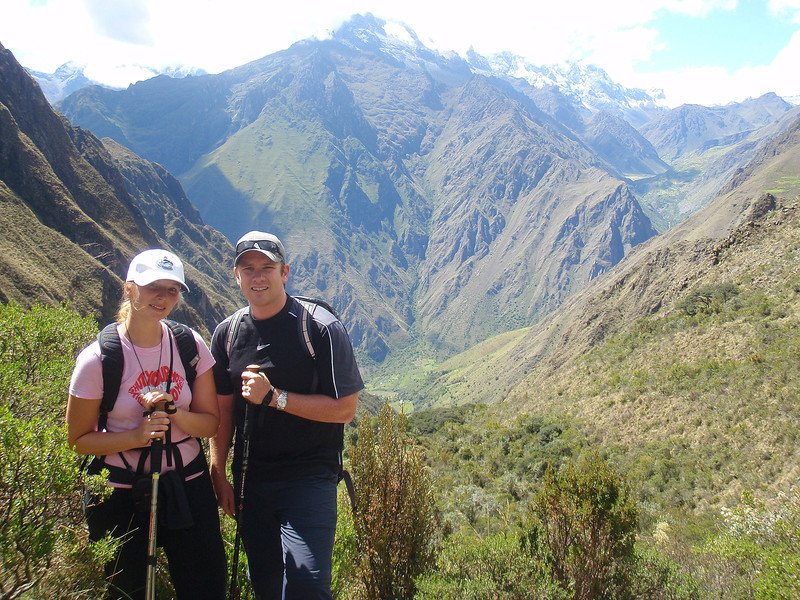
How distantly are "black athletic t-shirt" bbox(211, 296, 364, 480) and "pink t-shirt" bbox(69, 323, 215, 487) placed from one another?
1.49 ft

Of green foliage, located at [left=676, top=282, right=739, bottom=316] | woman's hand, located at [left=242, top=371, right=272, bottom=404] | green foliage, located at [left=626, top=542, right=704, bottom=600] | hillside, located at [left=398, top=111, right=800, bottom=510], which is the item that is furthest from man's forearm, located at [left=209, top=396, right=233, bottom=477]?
green foliage, located at [left=676, top=282, right=739, bottom=316]

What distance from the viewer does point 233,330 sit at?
4.38 meters

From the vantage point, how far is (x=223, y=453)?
174 inches

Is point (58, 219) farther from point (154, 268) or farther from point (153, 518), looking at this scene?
point (153, 518)

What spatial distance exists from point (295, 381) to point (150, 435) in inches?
42.8

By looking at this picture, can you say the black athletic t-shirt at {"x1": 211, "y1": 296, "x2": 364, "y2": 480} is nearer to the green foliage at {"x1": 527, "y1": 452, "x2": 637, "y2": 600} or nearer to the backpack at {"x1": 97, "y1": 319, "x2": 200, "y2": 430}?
the backpack at {"x1": 97, "y1": 319, "x2": 200, "y2": 430}

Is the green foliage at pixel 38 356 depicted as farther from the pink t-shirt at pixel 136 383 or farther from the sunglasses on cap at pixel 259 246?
the sunglasses on cap at pixel 259 246

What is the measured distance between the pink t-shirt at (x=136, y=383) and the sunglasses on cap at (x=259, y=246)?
0.82m

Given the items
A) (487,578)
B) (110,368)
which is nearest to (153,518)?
(110,368)

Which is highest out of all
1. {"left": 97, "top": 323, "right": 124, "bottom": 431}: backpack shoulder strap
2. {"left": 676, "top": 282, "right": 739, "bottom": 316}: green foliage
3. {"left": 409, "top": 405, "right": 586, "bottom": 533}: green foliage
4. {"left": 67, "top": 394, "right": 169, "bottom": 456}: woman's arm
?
{"left": 97, "top": 323, "right": 124, "bottom": 431}: backpack shoulder strap

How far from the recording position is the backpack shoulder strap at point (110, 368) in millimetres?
3635

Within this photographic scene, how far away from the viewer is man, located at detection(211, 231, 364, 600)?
3959 millimetres

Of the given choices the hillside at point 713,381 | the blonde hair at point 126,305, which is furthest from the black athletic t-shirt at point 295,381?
the hillside at point 713,381

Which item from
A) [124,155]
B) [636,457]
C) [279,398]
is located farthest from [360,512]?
[124,155]
